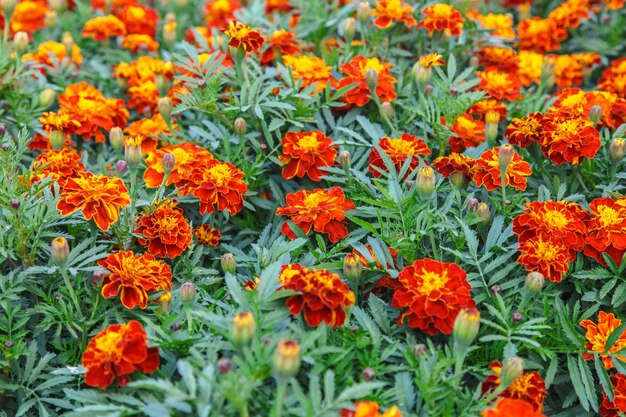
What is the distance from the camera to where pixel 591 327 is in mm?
1479

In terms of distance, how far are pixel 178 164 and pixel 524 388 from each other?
930mm

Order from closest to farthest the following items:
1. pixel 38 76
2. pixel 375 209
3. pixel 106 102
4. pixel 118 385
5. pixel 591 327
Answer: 1. pixel 118 385
2. pixel 591 327
3. pixel 375 209
4. pixel 106 102
5. pixel 38 76

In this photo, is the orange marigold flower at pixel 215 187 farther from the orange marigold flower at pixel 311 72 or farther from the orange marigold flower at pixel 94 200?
the orange marigold flower at pixel 311 72

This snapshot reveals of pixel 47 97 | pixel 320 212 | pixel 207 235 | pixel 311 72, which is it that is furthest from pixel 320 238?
pixel 47 97

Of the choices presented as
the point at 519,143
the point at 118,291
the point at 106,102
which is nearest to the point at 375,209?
the point at 519,143

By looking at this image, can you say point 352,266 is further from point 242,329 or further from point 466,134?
point 466,134

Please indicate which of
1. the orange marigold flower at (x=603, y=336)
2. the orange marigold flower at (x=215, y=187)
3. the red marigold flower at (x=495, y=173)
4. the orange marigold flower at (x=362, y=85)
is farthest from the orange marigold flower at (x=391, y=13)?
the orange marigold flower at (x=603, y=336)

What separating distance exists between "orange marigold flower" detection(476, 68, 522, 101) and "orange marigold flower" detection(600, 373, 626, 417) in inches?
37.9

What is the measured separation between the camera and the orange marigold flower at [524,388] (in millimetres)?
1337

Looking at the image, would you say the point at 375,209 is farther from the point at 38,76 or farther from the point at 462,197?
the point at 38,76

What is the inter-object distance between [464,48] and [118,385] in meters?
1.63

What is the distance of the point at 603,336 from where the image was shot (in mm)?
1467

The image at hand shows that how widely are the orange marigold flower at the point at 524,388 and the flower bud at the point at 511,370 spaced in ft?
0.25

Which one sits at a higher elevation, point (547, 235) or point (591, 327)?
point (547, 235)
